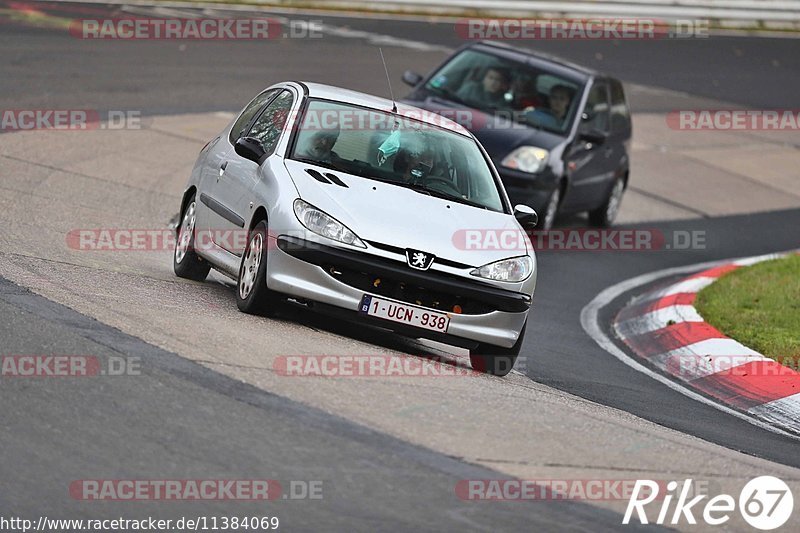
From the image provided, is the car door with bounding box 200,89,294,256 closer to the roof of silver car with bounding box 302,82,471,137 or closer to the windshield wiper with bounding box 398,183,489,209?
the roof of silver car with bounding box 302,82,471,137

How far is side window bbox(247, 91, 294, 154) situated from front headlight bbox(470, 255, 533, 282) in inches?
69.4

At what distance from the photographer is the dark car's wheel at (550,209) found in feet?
50.0

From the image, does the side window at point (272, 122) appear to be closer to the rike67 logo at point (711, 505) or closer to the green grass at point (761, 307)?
the green grass at point (761, 307)

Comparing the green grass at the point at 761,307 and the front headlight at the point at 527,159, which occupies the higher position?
the front headlight at the point at 527,159

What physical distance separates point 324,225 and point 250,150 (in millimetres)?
1253

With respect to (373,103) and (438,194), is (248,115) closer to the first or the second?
(373,103)

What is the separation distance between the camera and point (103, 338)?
296 inches

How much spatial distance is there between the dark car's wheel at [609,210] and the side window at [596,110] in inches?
31.2

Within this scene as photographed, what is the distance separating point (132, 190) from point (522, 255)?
6.36m
